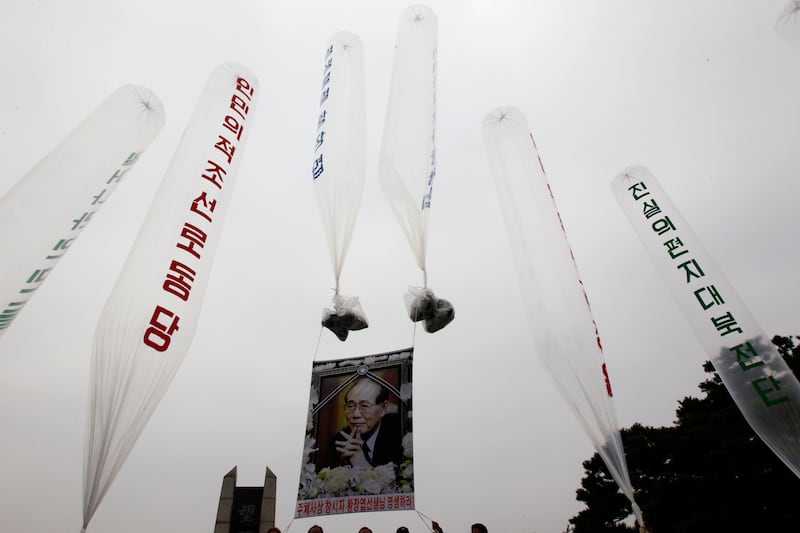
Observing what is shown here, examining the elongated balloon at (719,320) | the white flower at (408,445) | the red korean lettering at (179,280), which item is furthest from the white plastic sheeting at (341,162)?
the elongated balloon at (719,320)

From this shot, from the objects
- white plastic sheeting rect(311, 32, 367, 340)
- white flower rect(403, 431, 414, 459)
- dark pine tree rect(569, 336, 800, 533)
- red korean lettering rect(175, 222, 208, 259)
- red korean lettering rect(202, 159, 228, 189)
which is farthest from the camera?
dark pine tree rect(569, 336, 800, 533)

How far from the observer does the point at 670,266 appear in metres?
7.07

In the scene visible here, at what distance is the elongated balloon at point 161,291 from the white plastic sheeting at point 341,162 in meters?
1.32

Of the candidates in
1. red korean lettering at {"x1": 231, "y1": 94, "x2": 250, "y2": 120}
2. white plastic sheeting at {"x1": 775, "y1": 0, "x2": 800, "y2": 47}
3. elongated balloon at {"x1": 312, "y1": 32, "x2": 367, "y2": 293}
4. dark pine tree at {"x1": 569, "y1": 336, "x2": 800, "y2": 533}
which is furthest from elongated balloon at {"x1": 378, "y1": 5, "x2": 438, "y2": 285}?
dark pine tree at {"x1": 569, "y1": 336, "x2": 800, "y2": 533}

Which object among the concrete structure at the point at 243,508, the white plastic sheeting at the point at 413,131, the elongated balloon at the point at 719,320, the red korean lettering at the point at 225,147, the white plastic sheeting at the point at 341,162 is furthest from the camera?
the concrete structure at the point at 243,508

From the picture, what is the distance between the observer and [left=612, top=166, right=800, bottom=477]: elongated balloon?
5.73 metres

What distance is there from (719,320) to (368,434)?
202 inches

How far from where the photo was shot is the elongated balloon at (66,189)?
188 inches

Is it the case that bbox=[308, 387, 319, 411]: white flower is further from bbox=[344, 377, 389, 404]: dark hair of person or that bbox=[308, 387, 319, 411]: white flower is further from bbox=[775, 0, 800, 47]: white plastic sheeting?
bbox=[775, 0, 800, 47]: white plastic sheeting

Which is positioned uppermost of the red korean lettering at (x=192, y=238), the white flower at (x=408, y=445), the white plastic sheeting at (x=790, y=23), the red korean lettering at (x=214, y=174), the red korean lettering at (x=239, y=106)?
the white plastic sheeting at (x=790, y=23)

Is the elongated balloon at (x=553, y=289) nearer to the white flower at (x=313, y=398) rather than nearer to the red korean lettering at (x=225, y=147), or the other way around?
the white flower at (x=313, y=398)

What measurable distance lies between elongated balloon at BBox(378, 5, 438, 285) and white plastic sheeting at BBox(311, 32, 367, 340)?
18.2 inches

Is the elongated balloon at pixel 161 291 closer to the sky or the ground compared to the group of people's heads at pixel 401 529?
closer to the sky

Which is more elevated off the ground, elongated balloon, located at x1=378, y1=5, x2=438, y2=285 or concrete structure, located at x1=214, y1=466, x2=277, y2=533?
elongated balloon, located at x1=378, y1=5, x2=438, y2=285
